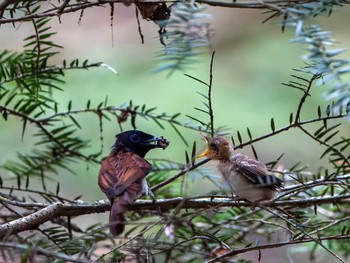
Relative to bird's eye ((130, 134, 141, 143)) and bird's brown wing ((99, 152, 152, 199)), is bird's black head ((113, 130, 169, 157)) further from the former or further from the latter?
bird's brown wing ((99, 152, 152, 199))

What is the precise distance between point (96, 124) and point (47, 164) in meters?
1.49

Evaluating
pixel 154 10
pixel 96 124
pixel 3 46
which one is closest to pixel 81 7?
pixel 154 10

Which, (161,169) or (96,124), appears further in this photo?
(96,124)

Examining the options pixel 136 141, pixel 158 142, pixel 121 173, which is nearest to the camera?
pixel 121 173

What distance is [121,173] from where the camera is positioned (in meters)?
1.40

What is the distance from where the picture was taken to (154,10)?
32.8 inches

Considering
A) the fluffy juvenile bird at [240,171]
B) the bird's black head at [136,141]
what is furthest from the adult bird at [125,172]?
the fluffy juvenile bird at [240,171]

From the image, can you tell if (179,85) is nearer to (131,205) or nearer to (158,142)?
(158,142)

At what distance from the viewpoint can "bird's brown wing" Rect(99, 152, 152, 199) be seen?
4.26ft

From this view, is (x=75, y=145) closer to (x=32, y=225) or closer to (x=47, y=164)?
(x=47, y=164)

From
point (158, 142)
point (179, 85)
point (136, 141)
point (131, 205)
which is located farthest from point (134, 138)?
point (179, 85)

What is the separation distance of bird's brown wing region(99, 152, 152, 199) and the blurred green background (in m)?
1.02

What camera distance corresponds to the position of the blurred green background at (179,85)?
2902 mm

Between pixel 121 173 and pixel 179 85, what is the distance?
5.95ft
